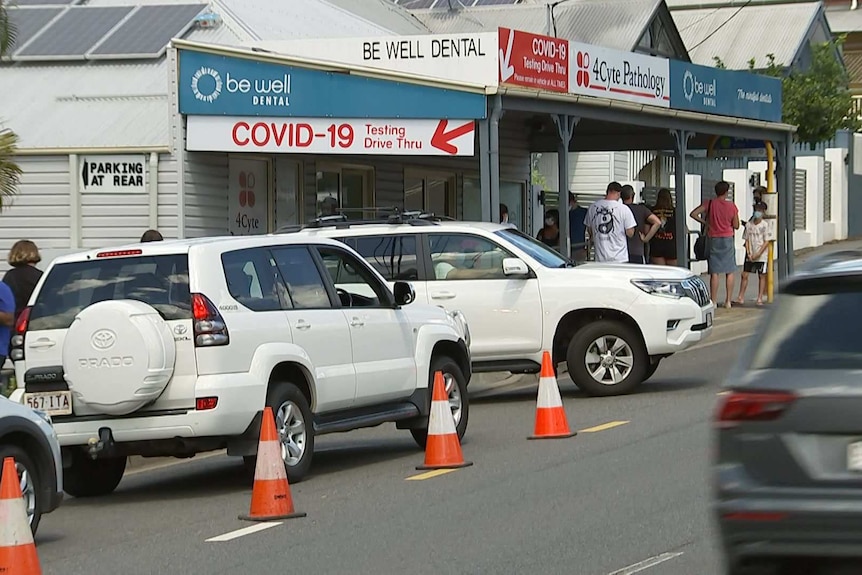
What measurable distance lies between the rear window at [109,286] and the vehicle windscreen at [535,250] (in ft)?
19.1

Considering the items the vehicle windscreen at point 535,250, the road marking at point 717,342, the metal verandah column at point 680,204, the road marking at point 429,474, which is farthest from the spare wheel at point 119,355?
the metal verandah column at point 680,204

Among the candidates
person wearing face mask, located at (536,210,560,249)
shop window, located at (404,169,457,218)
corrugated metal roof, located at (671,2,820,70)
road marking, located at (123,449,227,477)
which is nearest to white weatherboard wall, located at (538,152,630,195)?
corrugated metal roof, located at (671,2,820,70)

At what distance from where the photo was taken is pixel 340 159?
79.0 feet

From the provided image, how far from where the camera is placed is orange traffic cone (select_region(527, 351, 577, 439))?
42.8 ft

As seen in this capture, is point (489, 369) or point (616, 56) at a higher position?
point (616, 56)

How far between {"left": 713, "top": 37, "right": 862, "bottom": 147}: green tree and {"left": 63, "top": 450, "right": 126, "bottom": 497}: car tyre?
3344 cm

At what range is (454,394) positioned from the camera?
13328 mm

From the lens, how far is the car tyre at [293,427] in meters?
11.1

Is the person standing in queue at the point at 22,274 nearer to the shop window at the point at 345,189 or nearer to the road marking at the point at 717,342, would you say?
the shop window at the point at 345,189

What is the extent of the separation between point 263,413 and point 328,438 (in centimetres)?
465

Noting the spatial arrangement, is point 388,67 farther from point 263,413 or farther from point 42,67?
point 263,413

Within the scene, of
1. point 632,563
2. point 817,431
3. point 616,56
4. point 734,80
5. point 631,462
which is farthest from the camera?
point 734,80

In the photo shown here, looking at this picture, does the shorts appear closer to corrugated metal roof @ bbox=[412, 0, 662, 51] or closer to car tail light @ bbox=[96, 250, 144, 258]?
corrugated metal roof @ bbox=[412, 0, 662, 51]

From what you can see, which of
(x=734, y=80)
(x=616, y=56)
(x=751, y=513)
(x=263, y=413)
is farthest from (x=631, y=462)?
(x=734, y=80)
